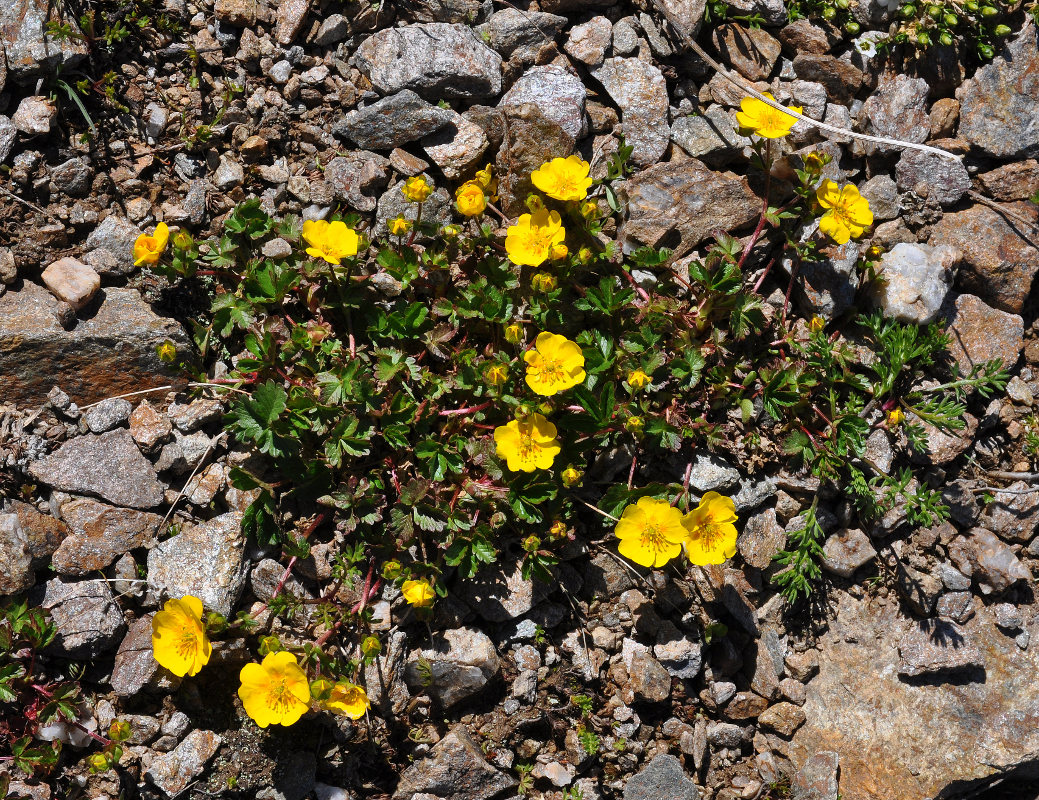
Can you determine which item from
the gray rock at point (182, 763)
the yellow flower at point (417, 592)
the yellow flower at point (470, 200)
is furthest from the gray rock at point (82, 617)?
the yellow flower at point (470, 200)

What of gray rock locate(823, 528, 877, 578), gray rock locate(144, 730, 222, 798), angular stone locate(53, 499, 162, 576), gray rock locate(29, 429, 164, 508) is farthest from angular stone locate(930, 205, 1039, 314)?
gray rock locate(144, 730, 222, 798)

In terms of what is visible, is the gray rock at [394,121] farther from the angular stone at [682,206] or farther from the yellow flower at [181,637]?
the yellow flower at [181,637]

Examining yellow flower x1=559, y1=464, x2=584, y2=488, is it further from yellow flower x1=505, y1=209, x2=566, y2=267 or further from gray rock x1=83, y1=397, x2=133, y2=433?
gray rock x1=83, y1=397, x2=133, y2=433

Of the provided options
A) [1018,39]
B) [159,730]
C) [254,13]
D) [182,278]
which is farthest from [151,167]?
[1018,39]

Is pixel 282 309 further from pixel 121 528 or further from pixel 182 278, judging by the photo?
Answer: pixel 121 528

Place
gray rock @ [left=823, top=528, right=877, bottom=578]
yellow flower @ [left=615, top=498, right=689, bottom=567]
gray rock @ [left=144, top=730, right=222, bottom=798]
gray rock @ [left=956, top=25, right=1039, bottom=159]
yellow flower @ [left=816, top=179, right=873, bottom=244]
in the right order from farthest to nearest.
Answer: gray rock @ [left=956, top=25, right=1039, bottom=159]
gray rock @ [left=823, top=528, right=877, bottom=578]
yellow flower @ [left=816, top=179, right=873, bottom=244]
yellow flower @ [left=615, top=498, right=689, bottom=567]
gray rock @ [left=144, top=730, right=222, bottom=798]

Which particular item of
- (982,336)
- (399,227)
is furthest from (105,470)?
(982,336)
